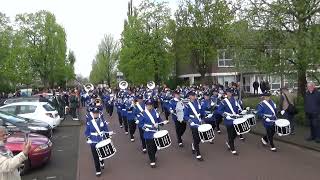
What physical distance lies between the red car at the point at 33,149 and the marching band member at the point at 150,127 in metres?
2.65

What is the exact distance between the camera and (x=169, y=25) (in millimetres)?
43375

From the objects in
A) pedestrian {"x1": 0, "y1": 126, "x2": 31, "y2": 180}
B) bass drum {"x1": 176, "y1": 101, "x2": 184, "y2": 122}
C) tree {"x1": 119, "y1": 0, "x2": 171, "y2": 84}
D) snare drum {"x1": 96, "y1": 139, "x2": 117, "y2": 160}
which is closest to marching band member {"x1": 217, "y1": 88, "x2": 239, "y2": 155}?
bass drum {"x1": 176, "y1": 101, "x2": 184, "y2": 122}

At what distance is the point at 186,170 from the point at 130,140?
652 centimetres

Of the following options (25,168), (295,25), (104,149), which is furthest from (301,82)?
(25,168)

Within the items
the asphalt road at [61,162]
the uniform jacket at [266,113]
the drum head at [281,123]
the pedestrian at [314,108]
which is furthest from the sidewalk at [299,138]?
the asphalt road at [61,162]

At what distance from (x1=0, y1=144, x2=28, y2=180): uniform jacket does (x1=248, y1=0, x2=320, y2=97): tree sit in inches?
477

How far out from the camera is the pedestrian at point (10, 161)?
6.07 meters

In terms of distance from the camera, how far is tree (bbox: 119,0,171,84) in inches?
1811

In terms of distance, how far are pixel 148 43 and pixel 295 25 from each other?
28534mm

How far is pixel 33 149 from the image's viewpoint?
40.7 ft

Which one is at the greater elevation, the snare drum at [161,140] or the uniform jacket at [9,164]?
the uniform jacket at [9,164]

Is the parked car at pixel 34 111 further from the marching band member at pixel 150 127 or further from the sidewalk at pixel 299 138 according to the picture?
the marching band member at pixel 150 127

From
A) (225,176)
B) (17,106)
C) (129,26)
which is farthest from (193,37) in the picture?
(225,176)

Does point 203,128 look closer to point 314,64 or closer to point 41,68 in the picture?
point 314,64
